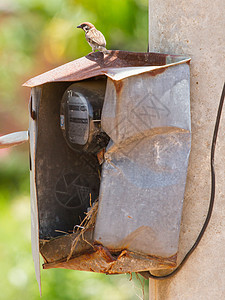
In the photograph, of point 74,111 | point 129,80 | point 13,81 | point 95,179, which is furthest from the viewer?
point 13,81

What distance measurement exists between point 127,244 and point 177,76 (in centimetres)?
58

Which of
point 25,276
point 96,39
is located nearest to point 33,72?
point 25,276

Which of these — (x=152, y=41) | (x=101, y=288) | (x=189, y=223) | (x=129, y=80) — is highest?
(x=152, y=41)

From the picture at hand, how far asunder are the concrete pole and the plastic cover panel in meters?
0.09

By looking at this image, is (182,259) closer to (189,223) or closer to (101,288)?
(189,223)

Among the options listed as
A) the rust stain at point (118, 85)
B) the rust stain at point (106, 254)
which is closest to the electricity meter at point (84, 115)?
the rust stain at point (118, 85)

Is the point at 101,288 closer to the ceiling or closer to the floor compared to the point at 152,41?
closer to the floor

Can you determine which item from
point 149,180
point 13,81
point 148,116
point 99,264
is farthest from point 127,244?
point 13,81

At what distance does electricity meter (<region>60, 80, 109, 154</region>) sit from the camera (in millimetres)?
1896

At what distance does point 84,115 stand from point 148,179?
0.37 meters

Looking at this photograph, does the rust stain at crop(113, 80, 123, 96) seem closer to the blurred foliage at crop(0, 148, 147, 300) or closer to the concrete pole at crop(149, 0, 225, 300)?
the concrete pole at crop(149, 0, 225, 300)

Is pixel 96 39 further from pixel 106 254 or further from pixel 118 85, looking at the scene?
pixel 106 254

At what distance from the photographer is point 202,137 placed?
1777 millimetres

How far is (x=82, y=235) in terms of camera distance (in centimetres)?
181
